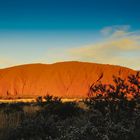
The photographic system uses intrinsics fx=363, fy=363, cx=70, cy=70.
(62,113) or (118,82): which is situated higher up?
(118,82)

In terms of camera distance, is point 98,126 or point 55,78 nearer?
point 98,126

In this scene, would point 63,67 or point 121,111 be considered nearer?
point 121,111

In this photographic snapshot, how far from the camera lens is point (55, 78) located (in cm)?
8012

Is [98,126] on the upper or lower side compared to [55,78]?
lower

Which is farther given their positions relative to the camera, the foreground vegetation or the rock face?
the rock face

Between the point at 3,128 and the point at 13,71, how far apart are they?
76528mm

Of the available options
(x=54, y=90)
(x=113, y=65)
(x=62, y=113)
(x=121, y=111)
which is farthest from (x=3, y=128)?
(x=113, y=65)

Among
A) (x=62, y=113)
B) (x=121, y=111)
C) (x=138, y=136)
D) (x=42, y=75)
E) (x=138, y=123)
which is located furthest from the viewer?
(x=42, y=75)

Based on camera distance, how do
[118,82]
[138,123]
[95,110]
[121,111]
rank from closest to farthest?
1. [138,123]
2. [121,111]
3. [118,82]
4. [95,110]

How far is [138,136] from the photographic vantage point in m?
6.71

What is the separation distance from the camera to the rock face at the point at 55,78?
76.1 meters

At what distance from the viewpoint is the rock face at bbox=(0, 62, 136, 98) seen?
76.1 metres

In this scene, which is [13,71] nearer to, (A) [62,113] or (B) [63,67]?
(B) [63,67]

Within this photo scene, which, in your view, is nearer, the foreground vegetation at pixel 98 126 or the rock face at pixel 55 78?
the foreground vegetation at pixel 98 126
